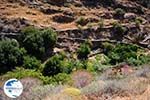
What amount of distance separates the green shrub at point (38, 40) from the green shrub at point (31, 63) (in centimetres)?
177

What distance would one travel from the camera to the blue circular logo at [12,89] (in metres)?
11.5

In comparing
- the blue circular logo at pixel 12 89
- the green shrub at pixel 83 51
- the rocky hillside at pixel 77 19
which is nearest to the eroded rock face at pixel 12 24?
the rocky hillside at pixel 77 19

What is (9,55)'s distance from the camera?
134 ft

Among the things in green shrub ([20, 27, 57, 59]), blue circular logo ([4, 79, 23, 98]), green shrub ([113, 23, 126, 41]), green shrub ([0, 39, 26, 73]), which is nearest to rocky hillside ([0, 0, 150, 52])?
green shrub ([113, 23, 126, 41])

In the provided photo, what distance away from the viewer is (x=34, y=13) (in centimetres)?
4838

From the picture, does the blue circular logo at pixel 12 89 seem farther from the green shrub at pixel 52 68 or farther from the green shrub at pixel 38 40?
the green shrub at pixel 38 40

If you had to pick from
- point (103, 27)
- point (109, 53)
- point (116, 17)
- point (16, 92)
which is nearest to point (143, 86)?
point (16, 92)

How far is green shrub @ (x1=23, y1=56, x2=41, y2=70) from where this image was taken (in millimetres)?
40219

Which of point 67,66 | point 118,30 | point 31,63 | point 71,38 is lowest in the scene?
point 67,66

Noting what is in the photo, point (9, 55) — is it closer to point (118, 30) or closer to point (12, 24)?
point (12, 24)

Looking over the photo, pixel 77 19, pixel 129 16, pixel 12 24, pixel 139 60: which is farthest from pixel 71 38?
pixel 129 16

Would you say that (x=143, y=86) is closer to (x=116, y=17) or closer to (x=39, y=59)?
(x=39, y=59)

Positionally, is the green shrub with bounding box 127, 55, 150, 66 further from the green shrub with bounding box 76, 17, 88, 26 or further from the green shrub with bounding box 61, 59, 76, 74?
the green shrub with bounding box 76, 17, 88, 26

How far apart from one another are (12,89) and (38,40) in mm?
31751
